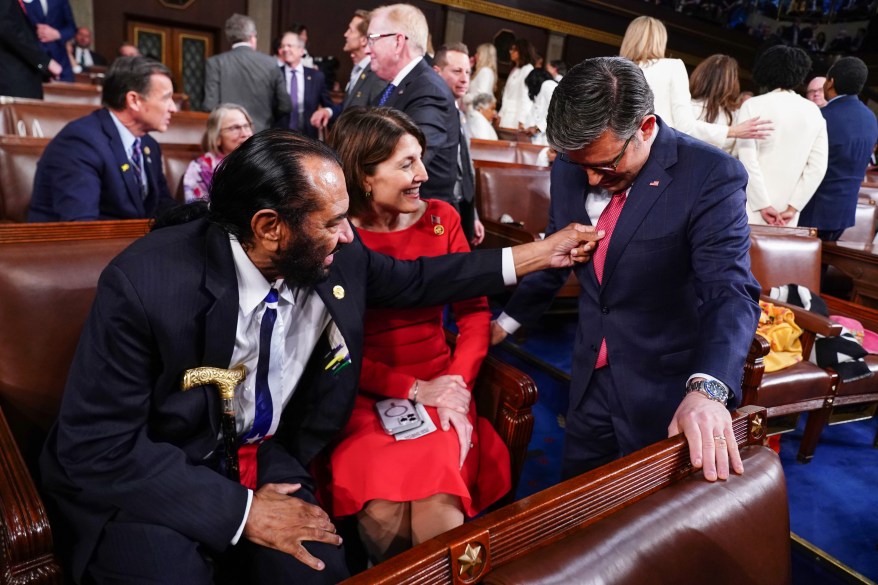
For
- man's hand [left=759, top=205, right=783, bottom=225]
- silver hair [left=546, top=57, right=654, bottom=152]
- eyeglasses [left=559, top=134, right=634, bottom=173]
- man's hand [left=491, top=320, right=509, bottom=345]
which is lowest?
man's hand [left=491, top=320, right=509, bottom=345]

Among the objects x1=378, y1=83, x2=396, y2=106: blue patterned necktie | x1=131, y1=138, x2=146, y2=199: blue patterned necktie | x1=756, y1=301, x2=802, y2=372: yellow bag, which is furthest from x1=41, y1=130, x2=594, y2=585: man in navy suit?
x1=756, y1=301, x2=802, y2=372: yellow bag

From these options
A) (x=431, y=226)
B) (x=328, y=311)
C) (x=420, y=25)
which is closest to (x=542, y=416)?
(x=431, y=226)

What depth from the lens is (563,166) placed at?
5.29 feet

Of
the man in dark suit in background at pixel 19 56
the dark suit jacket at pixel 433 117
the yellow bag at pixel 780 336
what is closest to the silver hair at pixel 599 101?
the dark suit jacket at pixel 433 117

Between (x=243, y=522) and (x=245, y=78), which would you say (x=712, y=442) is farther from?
(x=245, y=78)

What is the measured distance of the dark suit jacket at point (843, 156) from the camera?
392 cm

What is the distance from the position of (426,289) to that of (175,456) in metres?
0.76

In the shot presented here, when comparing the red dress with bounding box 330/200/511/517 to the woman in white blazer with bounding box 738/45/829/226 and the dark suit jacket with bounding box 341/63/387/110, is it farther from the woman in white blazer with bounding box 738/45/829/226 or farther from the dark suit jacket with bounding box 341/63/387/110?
the woman in white blazer with bounding box 738/45/829/226

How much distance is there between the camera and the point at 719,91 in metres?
3.38

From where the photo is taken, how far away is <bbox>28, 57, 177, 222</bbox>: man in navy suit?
7.68 feet

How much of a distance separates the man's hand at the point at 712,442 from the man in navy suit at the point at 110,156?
6.80 feet

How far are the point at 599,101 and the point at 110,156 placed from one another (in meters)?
2.06

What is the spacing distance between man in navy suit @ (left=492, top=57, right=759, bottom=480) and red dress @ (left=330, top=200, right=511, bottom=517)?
293mm

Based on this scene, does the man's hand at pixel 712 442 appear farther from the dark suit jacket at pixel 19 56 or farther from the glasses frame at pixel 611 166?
the dark suit jacket at pixel 19 56
